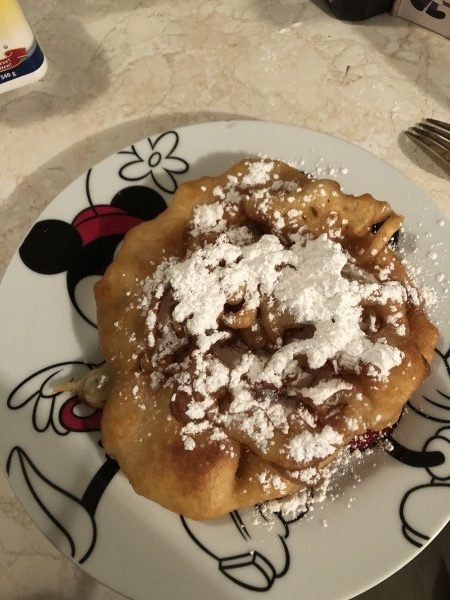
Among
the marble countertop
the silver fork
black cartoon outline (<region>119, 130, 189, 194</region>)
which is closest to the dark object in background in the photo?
the marble countertop

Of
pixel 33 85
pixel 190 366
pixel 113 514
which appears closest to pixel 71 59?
pixel 33 85

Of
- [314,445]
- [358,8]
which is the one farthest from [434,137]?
[314,445]

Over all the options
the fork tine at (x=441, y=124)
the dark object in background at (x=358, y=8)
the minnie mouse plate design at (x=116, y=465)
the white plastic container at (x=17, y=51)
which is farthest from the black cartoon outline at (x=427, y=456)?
the white plastic container at (x=17, y=51)

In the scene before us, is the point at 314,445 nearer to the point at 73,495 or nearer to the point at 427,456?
the point at 427,456

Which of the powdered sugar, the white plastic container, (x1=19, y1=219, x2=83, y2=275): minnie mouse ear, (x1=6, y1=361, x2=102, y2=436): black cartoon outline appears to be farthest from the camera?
the white plastic container

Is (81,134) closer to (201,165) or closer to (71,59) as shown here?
(71,59)

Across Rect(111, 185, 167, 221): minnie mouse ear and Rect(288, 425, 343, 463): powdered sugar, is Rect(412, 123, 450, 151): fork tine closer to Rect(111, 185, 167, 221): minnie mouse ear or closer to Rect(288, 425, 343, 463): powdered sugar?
Rect(111, 185, 167, 221): minnie mouse ear
